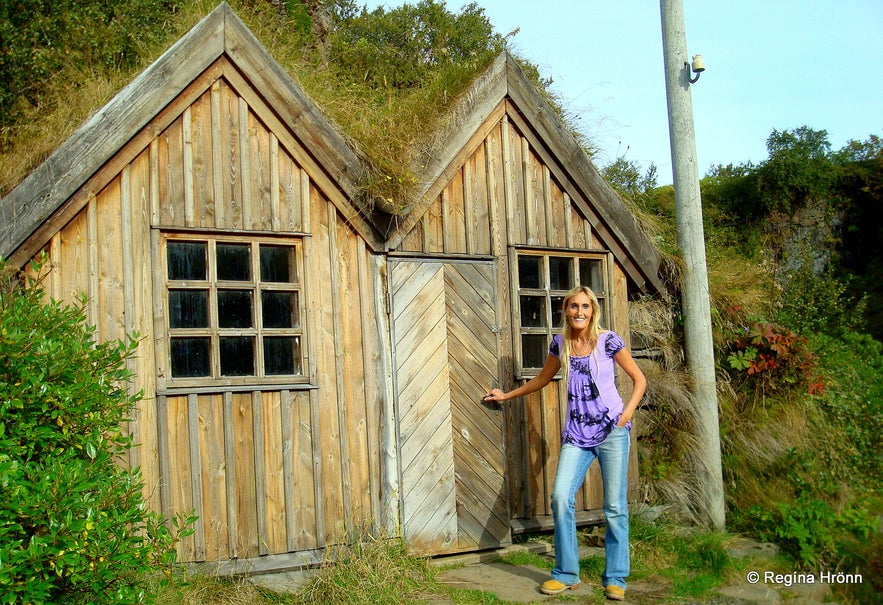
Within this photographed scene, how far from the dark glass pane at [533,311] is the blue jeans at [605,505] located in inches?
72.3

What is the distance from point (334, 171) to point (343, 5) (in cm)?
1355

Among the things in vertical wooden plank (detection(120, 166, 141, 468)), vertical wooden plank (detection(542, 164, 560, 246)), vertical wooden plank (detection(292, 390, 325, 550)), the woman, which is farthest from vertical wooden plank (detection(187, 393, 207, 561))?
vertical wooden plank (detection(542, 164, 560, 246))

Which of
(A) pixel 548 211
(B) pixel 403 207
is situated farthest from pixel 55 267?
(A) pixel 548 211

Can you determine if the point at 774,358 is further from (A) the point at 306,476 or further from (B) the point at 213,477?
(B) the point at 213,477

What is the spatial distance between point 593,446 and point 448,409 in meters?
1.38

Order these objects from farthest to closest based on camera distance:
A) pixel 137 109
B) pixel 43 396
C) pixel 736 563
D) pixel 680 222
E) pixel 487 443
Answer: pixel 680 222 → pixel 487 443 → pixel 736 563 → pixel 137 109 → pixel 43 396

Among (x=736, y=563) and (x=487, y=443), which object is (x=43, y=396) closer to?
(x=487, y=443)

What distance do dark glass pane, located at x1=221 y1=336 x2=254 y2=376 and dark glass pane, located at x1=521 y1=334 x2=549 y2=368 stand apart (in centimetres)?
246

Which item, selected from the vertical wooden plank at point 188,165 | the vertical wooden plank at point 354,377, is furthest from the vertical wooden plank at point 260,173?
the vertical wooden plank at point 354,377

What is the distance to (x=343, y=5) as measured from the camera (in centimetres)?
1869

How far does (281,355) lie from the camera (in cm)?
622

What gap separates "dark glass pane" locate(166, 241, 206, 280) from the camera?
19.4 feet

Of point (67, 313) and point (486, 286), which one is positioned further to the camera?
point (486, 286)

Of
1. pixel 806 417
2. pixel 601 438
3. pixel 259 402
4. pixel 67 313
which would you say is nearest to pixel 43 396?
pixel 67 313
